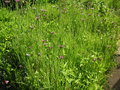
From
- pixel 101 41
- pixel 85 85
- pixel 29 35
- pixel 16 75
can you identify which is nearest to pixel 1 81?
pixel 16 75

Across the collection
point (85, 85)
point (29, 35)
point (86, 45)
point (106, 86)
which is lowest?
point (106, 86)

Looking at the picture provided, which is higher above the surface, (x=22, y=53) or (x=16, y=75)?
(x=22, y=53)

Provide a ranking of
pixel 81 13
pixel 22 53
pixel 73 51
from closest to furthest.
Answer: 1. pixel 22 53
2. pixel 73 51
3. pixel 81 13

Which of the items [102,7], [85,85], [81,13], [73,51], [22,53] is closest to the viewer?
[85,85]

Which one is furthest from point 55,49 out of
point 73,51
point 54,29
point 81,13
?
point 81,13

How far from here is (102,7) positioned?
17.6 ft

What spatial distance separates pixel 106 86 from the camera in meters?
3.01


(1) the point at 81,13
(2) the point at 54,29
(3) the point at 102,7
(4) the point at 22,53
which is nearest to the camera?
(4) the point at 22,53

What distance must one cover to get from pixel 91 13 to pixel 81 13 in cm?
25

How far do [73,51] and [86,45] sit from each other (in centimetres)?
44

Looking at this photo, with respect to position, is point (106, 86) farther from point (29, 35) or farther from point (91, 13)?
point (91, 13)

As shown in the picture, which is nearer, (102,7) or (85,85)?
(85,85)

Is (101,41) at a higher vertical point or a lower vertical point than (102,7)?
lower

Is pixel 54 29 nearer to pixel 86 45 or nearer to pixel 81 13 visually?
pixel 86 45
